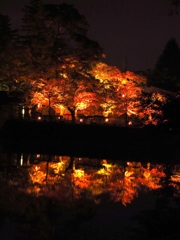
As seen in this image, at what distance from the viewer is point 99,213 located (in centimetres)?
1330

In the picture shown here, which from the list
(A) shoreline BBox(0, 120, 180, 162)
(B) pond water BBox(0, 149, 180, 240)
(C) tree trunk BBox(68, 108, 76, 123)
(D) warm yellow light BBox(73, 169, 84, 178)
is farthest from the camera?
→ (C) tree trunk BBox(68, 108, 76, 123)

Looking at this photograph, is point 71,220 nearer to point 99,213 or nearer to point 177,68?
point 99,213

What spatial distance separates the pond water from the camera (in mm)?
11102

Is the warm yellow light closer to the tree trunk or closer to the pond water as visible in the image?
the pond water

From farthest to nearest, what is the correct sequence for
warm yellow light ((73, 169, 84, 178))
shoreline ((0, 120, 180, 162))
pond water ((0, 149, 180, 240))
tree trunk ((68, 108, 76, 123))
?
1. tree trunk ((68, 108, 76, 123))
2. shoreline ((0, 120, 180, 162))
3. warm yellow light ((73, 169, 84, 178))
4. pond water ((0, 149, 180, 240))

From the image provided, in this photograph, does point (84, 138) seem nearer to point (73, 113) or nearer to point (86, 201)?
point (73, 113)

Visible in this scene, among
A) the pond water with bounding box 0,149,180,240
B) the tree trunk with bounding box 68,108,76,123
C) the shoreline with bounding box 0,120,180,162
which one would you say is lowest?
the pond water with bounding box 0,149,180,240

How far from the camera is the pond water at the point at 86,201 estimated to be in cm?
1110

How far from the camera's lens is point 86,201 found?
14547mm

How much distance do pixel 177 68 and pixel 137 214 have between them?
57284mm

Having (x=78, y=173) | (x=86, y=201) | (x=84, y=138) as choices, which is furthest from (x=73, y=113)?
(x=86, y=201)

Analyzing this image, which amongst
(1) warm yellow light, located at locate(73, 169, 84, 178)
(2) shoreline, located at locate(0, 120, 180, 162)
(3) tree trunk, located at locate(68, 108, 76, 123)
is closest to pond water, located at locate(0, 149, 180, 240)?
(1) warm yellow light, located at locate(73, 169, 84, 178)

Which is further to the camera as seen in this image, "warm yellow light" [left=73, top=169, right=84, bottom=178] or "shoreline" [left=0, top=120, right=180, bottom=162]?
"shoreline" [left=0, top=120, right=180, bottom=162]

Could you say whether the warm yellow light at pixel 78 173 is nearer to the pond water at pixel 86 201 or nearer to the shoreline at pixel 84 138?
the pond water at pixel 86 201
